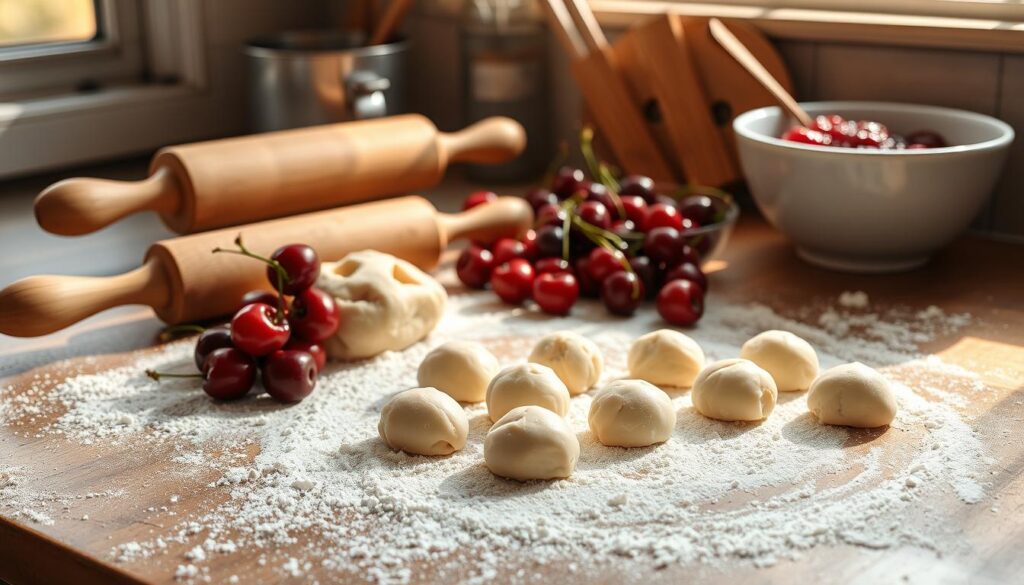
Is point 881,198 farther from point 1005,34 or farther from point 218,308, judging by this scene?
point 218,308

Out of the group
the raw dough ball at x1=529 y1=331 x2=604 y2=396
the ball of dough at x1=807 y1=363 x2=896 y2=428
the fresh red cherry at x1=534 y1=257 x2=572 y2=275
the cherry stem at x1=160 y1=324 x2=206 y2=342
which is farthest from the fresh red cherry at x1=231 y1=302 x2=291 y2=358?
the ball of dough at x1=807 y1=363 x2=896 y2=428

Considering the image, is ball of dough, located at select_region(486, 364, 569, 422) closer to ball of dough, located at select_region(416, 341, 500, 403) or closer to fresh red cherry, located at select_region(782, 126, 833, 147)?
ball of dough, located at select_region(416, 341, 500, 403)

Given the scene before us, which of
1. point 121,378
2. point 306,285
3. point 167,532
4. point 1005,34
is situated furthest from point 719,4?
point 167,532

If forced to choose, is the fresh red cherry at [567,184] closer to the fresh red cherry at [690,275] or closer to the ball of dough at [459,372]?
the fresh red cherry at [690,275]

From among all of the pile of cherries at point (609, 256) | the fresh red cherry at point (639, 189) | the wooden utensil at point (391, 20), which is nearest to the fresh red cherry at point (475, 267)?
the pile of cherries at point (609, 256)

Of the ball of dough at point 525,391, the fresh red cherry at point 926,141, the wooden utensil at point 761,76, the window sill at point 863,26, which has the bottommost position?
→ the ball of dough at point 525,391

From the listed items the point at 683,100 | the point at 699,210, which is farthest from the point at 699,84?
the point at 699,210

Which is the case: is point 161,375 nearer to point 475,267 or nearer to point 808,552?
point 475,267
